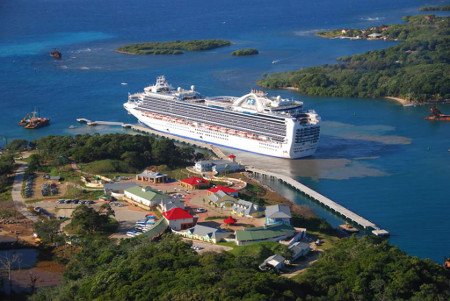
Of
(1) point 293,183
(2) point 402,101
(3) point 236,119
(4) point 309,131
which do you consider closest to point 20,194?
(1) point 293,183

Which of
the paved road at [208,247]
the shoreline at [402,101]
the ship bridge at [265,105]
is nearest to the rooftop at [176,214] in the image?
the paved road at [208,247]

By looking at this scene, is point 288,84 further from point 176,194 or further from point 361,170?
point 176,194

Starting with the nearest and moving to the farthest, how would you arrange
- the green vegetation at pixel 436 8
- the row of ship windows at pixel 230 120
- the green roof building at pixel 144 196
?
the green roof building at pixel 144 196
the row of ship windows at pixel 230 120
the green vegetation at pixel 436 8

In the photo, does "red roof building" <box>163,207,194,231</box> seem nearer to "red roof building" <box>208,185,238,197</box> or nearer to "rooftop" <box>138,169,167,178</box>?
"red roof building" <box>208,185,238,197</box>

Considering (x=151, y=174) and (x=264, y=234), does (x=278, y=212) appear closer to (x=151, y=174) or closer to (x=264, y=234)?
(x=264, y=234)

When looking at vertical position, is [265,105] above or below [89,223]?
above

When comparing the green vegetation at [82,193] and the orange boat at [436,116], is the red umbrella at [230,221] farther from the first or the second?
the orange boat at [436,116]

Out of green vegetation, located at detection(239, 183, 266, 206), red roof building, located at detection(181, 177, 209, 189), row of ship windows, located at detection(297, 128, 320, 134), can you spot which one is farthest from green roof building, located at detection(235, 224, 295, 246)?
row of ship windows, located at detection(297, 128, 320, 134)
